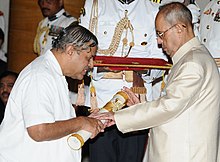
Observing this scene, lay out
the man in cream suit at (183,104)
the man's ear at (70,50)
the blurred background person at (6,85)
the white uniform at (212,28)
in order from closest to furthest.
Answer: the man's ear at (70,50) → the man in cream suit at (183,104) → the white uniform at (212,28) → the blurred background person at (6,85)

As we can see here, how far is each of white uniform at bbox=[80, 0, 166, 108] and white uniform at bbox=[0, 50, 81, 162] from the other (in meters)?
1.18

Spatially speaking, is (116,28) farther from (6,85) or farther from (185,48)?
(6,85)

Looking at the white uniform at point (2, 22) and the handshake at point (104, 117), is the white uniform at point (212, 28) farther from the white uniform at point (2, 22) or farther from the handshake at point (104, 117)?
the white uniform at point (2, 22)

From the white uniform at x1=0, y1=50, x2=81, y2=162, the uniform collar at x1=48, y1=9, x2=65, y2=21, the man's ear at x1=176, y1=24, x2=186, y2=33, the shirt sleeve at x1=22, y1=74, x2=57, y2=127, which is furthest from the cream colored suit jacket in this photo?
the uniform collar at x1=48, y1=9, x2=65, y2=21

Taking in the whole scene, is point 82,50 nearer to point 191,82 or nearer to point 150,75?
point 191,82

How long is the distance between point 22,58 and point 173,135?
13.1 ft

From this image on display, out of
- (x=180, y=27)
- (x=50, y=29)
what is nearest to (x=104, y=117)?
(x=180, y=27)

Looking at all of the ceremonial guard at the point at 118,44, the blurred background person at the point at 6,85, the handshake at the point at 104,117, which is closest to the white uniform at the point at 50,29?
the blurred background person at the point at 6,85

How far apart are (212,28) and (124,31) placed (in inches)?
28.7

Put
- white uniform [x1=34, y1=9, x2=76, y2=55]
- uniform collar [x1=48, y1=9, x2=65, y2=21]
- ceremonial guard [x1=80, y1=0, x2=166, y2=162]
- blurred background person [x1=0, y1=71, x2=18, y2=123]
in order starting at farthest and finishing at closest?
uniform collar [x1=48, y1=9, x2=65, y2=21] < white uniform [x1=34, y1=9, x2=76, y2=55] < blurred background person [x1=0, y1=71, x2=18, y2=123] < ceremonial guard [x1=80, y1=0, x2=166, y2=162]

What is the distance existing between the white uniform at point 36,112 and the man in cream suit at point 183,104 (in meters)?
0.42

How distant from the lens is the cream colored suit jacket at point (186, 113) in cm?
352

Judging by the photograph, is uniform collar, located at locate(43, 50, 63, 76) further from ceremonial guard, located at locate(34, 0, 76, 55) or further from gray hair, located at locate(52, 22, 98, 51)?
ceremonial guard, located at locate(34, 0, 76, 55)

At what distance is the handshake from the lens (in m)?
3.44
